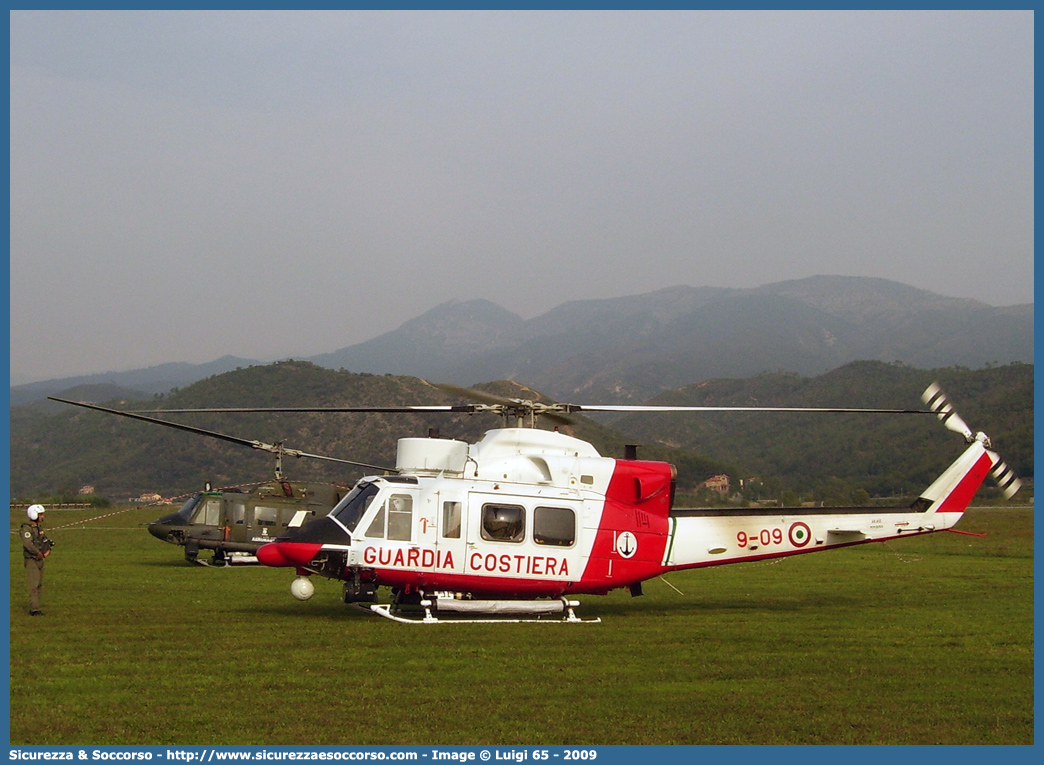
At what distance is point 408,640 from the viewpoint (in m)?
12.8

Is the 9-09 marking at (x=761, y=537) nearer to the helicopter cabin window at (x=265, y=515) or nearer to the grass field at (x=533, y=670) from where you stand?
the grass field at (x=533, y=670)

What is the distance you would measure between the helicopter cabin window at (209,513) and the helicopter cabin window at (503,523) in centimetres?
1243

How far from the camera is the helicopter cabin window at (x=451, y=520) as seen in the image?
14.3m

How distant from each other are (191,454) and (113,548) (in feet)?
190

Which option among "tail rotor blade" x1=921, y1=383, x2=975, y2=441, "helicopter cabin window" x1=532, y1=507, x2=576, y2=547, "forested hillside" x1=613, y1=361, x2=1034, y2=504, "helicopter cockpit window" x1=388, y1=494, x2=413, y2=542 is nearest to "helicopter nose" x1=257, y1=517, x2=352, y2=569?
"helicopter cockpit window" x1=388, y1=494, x2=413, y2=542

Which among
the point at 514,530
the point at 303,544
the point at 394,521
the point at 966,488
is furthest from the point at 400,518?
the point at 966,488

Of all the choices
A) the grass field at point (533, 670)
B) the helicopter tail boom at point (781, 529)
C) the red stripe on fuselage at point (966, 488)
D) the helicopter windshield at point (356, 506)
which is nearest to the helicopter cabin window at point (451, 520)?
the helicopter windshield at point (356, 506)

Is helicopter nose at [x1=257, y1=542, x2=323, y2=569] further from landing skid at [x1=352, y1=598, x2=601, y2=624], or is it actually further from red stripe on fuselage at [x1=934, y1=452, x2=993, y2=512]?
red stripe on fuselage at [x1=934, y1=452, x2=993, y2=512]

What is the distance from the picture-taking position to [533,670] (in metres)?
11.0

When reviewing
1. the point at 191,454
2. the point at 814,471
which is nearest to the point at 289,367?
the point at 191,454

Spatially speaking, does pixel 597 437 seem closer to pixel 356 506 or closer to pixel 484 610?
pixel 484 610

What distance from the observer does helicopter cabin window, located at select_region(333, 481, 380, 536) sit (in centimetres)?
1430

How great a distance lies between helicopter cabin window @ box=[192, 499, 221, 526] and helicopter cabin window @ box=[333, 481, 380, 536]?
11216 mm
